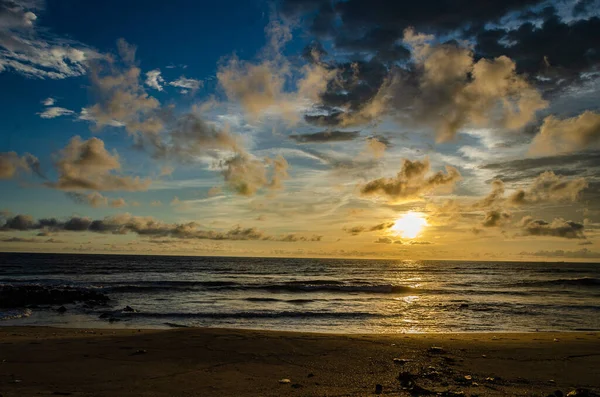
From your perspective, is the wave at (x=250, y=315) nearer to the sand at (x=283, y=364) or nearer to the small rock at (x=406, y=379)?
the sand at (x=283, y=364)

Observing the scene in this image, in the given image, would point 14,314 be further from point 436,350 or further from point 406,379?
point 406,379

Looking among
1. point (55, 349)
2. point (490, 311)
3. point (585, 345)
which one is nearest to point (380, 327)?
point (585, 345)

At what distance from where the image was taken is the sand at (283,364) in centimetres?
807

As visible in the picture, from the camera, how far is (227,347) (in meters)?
12.9

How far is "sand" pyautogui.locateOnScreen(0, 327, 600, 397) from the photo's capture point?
26.5 ft

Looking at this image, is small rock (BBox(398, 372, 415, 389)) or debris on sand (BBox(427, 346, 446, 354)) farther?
debris on sand (BBox(427, 346, 446, 354))

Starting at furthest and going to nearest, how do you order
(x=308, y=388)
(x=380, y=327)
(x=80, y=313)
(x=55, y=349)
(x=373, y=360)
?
(x=80, y=313), (x=380, y=327), (x=55, y=349), (x=373, y=360), (x=308, y=388)

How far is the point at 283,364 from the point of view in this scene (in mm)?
10672

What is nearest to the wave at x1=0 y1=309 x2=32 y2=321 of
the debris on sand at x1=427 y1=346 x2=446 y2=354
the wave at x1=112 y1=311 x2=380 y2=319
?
the wave at x1=112 y1=311 x2=380 y2=319

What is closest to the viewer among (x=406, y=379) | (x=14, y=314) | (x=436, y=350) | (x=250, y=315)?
(x=406, y=379)

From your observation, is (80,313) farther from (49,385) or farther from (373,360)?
(373,360)

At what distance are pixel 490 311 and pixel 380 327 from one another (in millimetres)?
12230

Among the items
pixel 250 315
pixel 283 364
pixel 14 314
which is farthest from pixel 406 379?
pixel 14 314

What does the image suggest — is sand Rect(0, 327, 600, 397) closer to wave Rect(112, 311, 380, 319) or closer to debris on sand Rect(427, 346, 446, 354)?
debris on sand Rect(427, 346, 446, 354)
